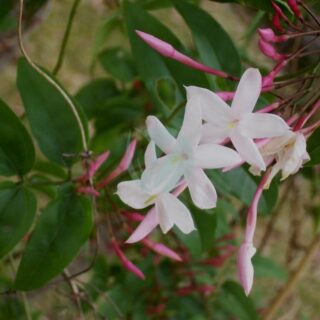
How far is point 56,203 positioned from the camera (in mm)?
686

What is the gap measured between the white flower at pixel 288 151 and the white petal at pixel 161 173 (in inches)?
2.4

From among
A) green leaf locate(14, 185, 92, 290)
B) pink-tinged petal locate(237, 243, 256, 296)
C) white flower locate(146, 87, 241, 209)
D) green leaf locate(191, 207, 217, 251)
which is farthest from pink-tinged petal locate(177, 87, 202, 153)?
green leaf locate(191, 207, 217, 251)

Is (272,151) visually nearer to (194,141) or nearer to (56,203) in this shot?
(194,141)

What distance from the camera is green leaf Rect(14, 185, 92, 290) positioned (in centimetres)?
67

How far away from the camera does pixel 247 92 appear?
49cm

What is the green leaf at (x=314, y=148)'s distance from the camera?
59 cm

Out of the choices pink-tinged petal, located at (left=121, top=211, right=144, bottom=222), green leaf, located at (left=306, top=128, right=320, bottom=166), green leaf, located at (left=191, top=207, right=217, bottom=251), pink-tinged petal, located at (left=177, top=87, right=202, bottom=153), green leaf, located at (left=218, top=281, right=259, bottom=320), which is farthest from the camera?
green leaf, located at (left=218, top=281, right=259, bottom=320)

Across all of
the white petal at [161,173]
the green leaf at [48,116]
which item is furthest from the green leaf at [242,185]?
the white petal at [161,173]

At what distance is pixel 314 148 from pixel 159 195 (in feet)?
0.54

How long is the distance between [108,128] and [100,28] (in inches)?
6.7

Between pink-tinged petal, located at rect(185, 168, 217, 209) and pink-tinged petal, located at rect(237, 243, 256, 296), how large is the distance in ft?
0.24

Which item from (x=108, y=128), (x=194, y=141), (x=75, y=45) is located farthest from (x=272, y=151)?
(x=75, y=45)

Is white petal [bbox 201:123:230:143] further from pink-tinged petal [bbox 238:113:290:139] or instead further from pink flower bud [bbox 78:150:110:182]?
pink flower bud [bbox 78:150:110:182]

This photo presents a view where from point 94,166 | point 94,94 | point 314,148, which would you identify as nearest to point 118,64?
point 94,94
